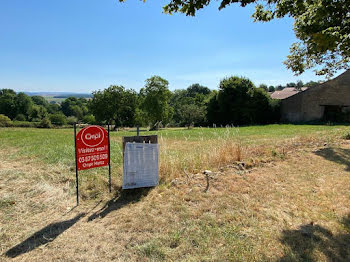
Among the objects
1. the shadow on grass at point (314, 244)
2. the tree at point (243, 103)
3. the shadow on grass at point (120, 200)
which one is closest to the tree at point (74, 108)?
the tree at point (243, 103)

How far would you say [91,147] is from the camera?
3520mm

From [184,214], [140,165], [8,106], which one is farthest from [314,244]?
[8,106]

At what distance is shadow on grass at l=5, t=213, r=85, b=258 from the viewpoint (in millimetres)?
2312

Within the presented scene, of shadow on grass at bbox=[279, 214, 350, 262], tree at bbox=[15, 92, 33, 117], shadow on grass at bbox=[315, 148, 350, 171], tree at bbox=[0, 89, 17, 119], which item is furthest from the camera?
tree at bbox=[15, 92, 33, 117]

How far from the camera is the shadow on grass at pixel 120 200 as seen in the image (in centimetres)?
314

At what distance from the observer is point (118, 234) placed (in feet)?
8.55

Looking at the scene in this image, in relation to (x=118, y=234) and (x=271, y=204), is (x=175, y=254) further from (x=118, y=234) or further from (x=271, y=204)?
(x=271, y=204)

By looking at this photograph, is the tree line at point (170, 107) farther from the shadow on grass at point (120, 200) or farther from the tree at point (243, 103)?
the shadow on grass at point (120, 200)

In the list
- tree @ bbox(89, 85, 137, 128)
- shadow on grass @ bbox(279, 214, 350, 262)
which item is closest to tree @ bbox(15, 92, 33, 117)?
tree @ bbox(89, 85, 137, 128)

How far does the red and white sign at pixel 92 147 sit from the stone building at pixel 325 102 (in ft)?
92.6

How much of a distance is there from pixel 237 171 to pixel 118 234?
121 inches

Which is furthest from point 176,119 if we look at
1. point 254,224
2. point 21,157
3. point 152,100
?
point 254,224

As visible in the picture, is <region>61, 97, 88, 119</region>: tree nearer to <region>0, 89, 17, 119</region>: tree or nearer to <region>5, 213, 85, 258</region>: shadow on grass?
<region>0, 89, 17, 119</region>: tree

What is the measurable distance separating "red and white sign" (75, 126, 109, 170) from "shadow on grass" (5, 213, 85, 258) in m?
0.85
